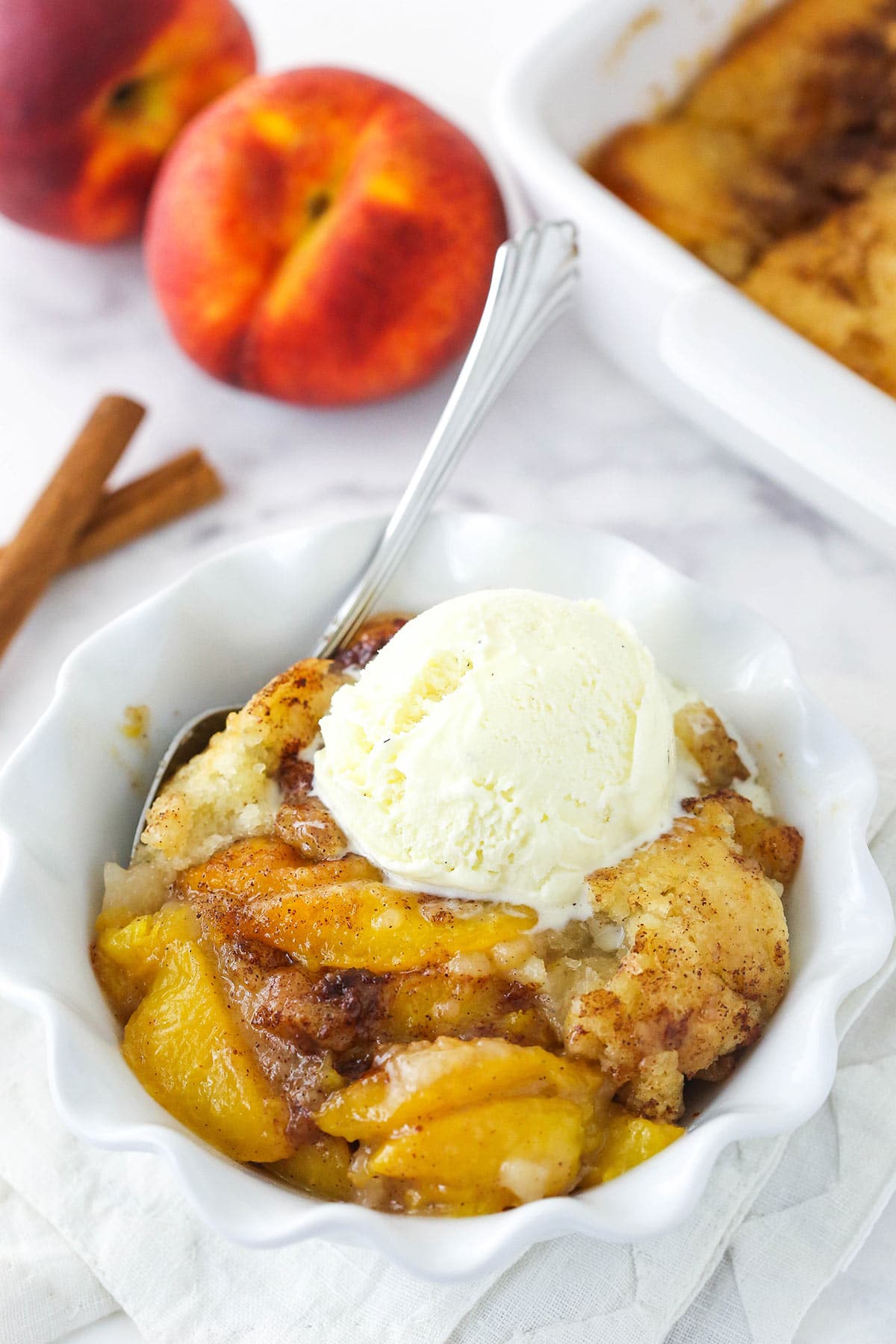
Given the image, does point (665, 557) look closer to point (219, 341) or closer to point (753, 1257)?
point (219, 341)

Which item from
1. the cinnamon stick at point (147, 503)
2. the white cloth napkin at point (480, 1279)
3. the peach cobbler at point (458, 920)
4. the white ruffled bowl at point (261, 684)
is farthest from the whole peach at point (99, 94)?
the white cloth napkin at point (480, 1279)

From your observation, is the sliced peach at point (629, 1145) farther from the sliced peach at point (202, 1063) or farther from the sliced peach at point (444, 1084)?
the sliced peach at point (202, 1063)

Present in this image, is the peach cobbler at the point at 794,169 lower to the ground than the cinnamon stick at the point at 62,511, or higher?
higher

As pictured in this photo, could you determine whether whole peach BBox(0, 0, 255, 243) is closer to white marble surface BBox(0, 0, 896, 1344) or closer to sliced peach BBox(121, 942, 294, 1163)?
white marble surface BBox(0, 0, 896, 1344)

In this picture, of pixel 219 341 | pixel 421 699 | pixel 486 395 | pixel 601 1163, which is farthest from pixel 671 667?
pixel 219 341

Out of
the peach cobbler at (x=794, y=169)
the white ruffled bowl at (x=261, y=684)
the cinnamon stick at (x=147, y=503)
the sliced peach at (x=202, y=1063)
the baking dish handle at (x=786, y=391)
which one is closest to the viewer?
the white ruffled bowl at (x=261, y=684)

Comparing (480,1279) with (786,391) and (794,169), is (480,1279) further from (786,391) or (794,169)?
(794,169)
